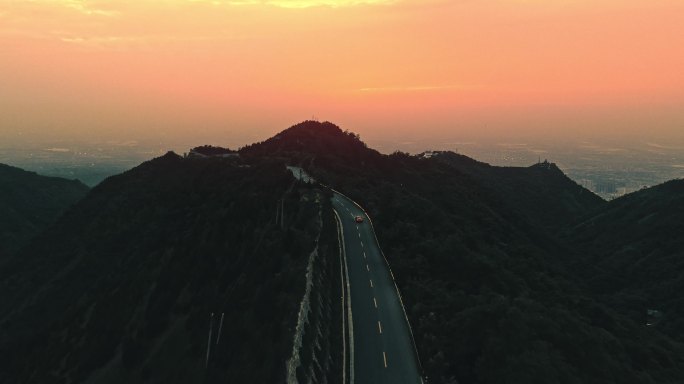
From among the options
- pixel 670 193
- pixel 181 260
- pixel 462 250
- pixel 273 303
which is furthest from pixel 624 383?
pixel 670 193

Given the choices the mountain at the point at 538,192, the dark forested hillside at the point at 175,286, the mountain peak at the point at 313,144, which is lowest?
the mountain at the point at 538,192

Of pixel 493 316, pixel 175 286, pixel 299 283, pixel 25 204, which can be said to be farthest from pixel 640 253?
pixel 25 204

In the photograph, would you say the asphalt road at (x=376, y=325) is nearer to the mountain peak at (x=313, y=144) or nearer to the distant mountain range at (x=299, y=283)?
the distant mountain range at (x=299, y=283)

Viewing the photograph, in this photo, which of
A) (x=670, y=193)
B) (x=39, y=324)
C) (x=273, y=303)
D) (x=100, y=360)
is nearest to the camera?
(x=273, y=303)

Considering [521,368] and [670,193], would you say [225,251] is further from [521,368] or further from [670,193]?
[670,193]

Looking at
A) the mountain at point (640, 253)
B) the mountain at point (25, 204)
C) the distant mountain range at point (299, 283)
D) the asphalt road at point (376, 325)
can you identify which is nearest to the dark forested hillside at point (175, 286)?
the distant mountain range at point (299, 283)

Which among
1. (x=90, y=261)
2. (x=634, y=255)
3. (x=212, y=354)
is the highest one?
(x=212, y=354)
